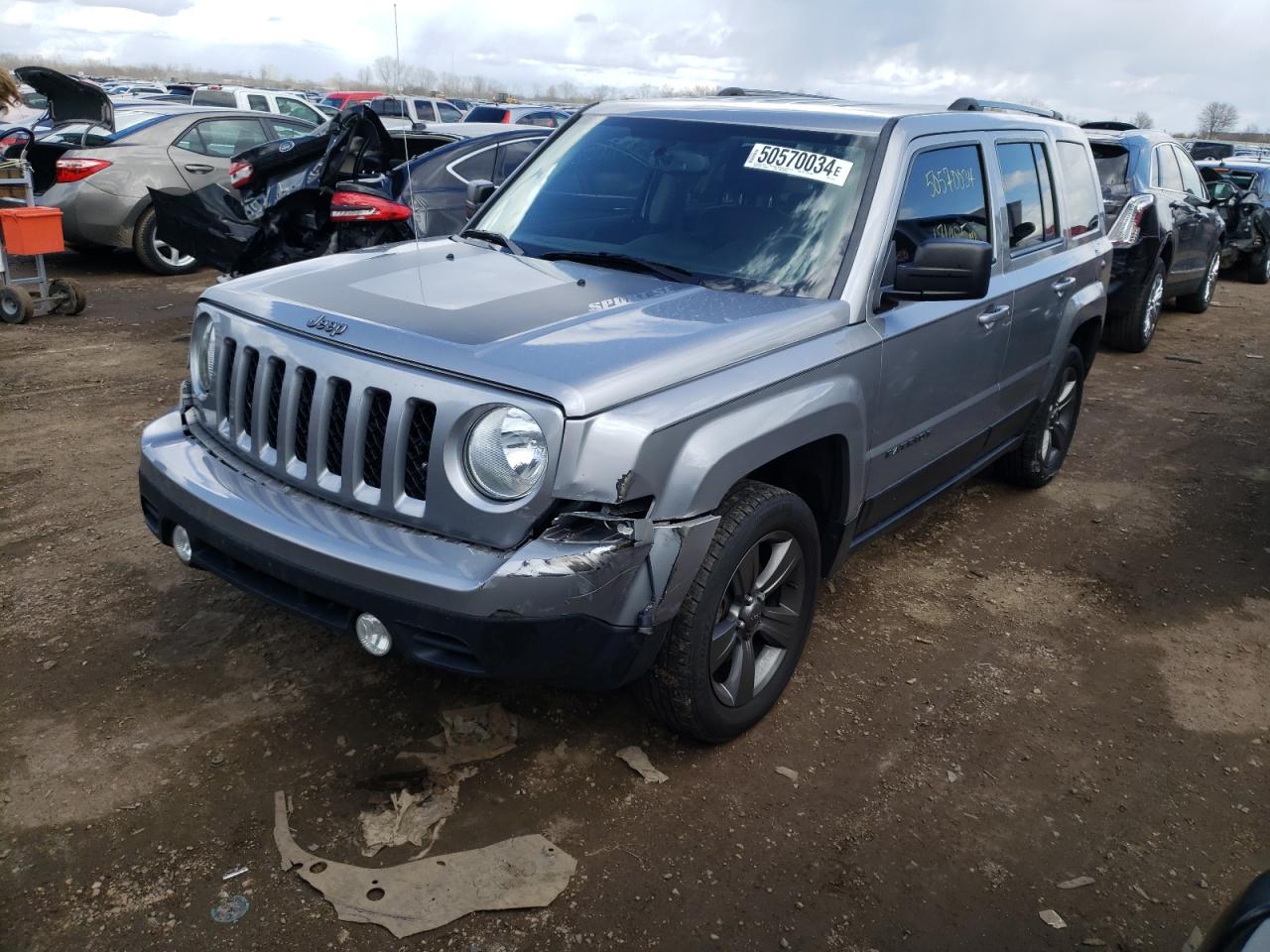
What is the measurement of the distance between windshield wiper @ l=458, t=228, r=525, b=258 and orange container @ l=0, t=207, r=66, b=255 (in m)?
5.82

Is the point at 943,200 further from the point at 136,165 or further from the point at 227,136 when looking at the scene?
the point at 227,136

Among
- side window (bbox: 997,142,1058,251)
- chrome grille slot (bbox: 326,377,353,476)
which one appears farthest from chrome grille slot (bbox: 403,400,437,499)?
side window (bbox: 997,142,1058,251)

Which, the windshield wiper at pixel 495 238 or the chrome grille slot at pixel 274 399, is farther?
the windshield wiper at pixel 495 238

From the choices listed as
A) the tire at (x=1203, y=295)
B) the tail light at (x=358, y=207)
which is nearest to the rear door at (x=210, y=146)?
the tail light at (x=358, y=207)

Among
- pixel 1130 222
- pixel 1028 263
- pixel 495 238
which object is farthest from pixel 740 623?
pixel 1130 222

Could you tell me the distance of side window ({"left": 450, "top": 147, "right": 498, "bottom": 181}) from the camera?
8.48m

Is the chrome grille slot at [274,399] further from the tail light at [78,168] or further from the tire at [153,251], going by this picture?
the tail light at [78,168]

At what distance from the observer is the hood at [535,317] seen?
2.63 metres

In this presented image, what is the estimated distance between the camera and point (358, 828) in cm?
285

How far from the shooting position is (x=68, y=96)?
12844 mm

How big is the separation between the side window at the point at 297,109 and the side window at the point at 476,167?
25.4 ft

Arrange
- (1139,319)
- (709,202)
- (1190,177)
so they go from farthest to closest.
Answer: (1190,177), (1139,319), (709,202)

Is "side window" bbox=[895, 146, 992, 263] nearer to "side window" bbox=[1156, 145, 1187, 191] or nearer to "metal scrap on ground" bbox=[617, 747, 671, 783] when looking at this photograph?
"metal scrap on ground" bbox=[617, 747, 671, 783]

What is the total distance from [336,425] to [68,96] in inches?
496
